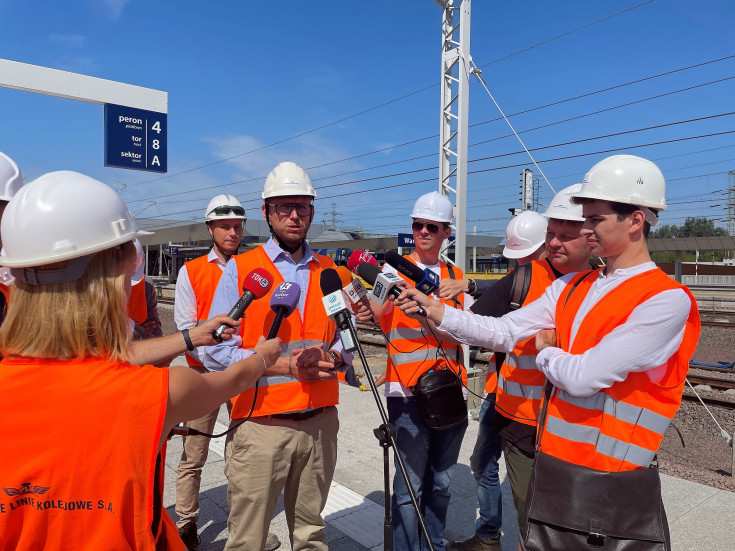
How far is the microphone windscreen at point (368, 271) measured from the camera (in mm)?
2545

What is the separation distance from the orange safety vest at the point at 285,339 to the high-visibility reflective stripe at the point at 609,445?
1.21 metres

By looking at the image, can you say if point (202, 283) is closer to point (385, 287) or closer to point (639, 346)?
point (385, 287)

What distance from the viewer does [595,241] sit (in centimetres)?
200

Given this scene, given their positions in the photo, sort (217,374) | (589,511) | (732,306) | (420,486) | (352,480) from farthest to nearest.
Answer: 1. (732,306)
2. (352,480)
3. (420,486)
4. (589,511)
5. (217,374)

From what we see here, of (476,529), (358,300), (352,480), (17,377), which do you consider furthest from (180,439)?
(17,377)

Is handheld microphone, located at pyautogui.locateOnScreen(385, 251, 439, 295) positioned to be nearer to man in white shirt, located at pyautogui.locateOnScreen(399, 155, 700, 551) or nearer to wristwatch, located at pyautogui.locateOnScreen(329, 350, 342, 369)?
wristwatch, located at pyautogui.locateOnScreen(329, 350, 342, 369)

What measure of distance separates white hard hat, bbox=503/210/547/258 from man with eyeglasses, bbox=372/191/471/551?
34.6 inches

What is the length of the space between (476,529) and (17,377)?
2996 millimetres

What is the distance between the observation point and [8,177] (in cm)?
231

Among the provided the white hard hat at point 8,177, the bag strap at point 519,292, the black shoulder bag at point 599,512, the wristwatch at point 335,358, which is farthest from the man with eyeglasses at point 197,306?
the black shoulder bag at point 599,512

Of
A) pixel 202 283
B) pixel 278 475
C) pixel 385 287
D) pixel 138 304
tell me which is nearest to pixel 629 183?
pixel 385 287

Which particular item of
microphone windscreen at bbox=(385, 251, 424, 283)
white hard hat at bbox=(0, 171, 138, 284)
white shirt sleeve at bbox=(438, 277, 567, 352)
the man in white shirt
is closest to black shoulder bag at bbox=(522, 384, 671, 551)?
the man in white shirt

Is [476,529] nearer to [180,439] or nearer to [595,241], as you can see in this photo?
[595,241]

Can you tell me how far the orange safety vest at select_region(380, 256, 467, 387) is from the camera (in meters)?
2.96
